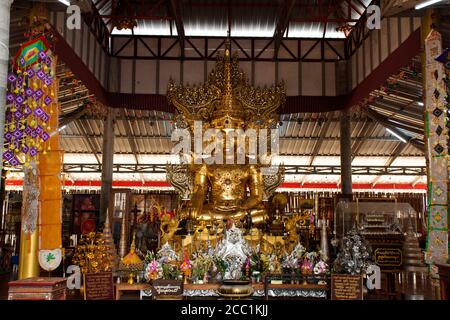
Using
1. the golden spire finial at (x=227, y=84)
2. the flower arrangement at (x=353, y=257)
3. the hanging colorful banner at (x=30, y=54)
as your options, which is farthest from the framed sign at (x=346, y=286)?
the golden spire finial at (x=227, y=84)

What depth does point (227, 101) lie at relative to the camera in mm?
8969

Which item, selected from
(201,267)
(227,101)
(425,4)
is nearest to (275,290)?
(201,267)

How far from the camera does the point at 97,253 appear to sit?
580 centimetres

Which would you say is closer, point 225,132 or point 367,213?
point 225,132

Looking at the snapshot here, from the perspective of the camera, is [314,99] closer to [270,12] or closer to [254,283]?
[270,12]

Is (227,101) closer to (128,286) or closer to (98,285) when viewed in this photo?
(128,286)

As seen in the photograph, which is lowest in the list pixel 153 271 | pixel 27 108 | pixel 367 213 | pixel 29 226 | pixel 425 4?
pixel 153 271

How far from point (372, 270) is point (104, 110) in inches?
264

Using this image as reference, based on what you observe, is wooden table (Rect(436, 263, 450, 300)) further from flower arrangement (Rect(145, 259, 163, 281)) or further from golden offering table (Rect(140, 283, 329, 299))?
flower arrangement (Rect(145, 259, 163, 281))

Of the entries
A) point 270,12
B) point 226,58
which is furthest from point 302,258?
point 270,12

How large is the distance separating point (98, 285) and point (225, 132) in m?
4.51

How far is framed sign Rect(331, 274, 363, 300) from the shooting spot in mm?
4949

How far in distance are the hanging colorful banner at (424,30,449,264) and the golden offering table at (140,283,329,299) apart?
129cm
